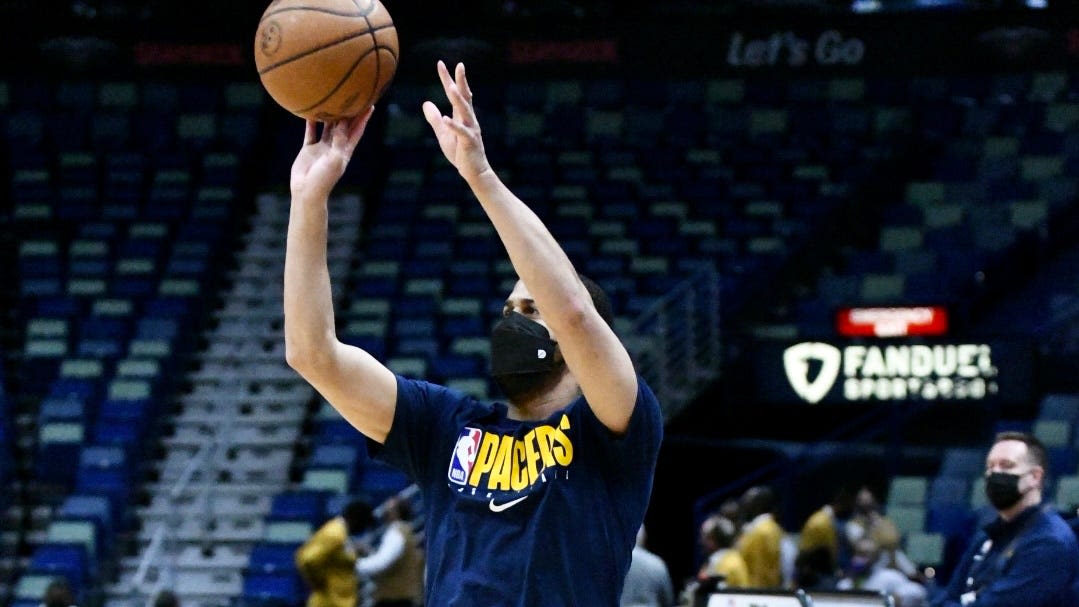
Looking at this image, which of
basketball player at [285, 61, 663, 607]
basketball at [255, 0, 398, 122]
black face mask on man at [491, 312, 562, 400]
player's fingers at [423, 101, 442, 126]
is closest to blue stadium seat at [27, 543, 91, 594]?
basketball at [255, 0, 398, 122]

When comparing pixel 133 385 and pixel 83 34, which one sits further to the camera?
pixel 83 34

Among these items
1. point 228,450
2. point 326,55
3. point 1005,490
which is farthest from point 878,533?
point 326,55

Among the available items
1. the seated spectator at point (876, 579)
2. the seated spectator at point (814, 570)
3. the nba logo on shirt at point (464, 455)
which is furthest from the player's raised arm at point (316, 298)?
the seated spectator at point (876, 579)

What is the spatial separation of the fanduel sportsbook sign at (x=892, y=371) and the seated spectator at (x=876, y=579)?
2.65 metres

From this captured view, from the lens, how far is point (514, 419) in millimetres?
2977

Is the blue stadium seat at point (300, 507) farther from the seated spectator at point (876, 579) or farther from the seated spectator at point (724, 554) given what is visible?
the seated spectator at point (876, 579)

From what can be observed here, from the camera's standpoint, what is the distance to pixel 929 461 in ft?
44.8

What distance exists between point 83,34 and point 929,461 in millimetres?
10412

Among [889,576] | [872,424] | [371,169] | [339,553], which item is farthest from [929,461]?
[371,169]

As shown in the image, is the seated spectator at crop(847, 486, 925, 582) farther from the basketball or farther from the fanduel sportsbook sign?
the basketball

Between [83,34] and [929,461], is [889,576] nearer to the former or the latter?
Result: [929,461]

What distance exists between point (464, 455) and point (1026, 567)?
2.79m

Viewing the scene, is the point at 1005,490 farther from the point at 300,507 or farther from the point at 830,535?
the point at 300,507

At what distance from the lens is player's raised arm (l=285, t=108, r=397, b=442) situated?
287 cm
